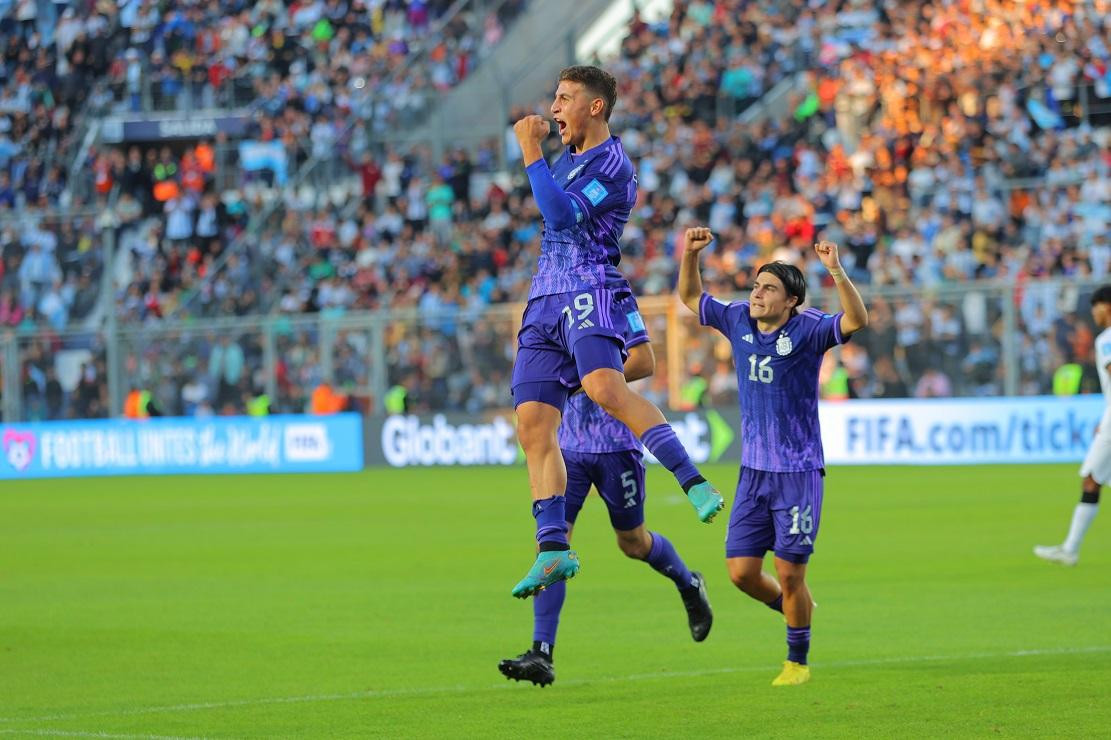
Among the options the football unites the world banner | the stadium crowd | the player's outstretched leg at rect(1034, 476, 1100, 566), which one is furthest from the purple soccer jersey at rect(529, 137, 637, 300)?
the stadium crowd

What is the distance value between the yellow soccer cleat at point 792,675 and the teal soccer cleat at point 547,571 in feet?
4.64

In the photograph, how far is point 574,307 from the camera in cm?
827

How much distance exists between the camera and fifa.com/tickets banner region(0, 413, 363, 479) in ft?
103

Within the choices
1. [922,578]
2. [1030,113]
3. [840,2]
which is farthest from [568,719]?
[840,2]

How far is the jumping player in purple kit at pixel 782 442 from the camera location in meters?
8.73

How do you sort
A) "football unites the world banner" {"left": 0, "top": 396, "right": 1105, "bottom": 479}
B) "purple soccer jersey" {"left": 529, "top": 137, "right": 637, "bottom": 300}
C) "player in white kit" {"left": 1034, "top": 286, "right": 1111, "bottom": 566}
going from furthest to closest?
"football unites the world banner" {"left": 0, "top": 396, "right": 1105, "bottom": 479}, "player in white kit" {"left": 1034, "top": 286, "right": 1111, "bottom": 566}, "purple soccer jersey" {"left": 529, "top": 137, "right": 637, "bottom": 300}

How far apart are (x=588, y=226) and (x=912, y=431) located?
1927 centimetres

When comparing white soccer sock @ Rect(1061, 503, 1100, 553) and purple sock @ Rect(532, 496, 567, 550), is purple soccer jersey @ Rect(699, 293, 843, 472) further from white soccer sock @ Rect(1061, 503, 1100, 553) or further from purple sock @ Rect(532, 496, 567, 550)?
white soccer sock @ Rect(1061, 503, 1100, 553)

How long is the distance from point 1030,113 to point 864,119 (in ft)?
8.94

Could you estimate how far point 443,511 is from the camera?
21.9 meters

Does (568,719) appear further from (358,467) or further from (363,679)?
(358,467)

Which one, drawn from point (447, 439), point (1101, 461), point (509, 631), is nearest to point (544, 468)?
point (509, 631)

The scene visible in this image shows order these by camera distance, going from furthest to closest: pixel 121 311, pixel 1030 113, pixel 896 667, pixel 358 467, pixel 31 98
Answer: pixel 31 98 < pixel 121 311 < pixel 358 467 < pixel 1030 113 < pixel 896 667

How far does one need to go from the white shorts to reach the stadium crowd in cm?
1144
